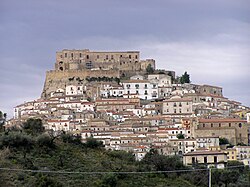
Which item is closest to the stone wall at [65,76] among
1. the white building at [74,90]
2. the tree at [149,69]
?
the white building at [74,90]

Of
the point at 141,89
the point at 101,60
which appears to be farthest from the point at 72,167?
the point at 101,60

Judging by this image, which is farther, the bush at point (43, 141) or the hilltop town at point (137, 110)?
the hilltop town at point (137, 110)

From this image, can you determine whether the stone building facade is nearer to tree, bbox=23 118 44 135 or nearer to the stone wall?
the stone wall

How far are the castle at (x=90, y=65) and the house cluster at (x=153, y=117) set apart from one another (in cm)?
248

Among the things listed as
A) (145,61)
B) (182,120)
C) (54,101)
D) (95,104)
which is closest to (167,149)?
(182,120)

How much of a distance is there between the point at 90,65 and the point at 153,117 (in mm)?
18513

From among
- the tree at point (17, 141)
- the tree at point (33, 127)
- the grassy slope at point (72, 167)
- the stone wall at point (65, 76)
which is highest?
the stone wall at point (65, 76)

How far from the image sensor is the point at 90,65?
272 feet

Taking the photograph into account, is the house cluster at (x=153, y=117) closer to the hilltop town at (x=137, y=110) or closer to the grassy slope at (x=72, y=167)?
the hilltop town at (x=137, y=110)

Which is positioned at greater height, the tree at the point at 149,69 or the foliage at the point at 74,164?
the tree at the point at 149,69

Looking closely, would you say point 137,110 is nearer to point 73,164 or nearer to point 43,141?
point 43,141

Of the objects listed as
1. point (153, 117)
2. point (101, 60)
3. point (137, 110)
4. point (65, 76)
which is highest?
point (101, 60)

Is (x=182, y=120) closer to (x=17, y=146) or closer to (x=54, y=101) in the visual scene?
(x=54, y=101)

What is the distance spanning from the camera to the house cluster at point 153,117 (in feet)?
189
